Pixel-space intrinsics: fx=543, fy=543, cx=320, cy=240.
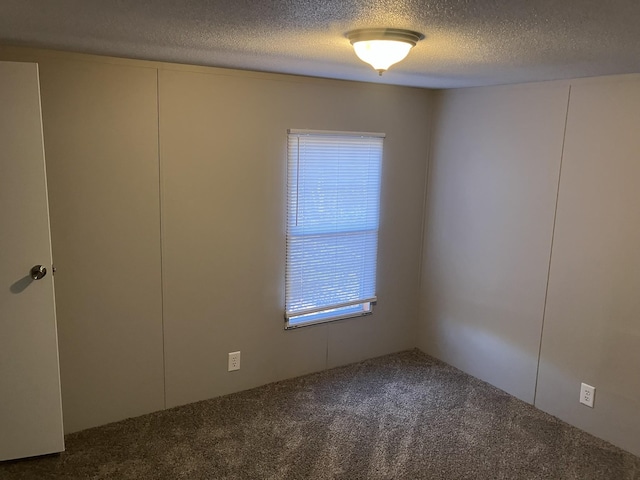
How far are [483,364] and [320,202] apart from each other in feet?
5.20

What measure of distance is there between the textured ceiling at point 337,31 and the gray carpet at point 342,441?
6.49 feet

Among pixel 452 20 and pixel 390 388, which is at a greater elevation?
pixel 452 20

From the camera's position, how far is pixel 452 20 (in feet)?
5.44

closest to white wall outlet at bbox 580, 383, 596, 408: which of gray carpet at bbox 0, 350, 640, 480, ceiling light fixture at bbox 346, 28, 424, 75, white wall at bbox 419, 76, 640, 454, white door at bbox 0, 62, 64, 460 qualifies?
white wall at bbox 419, 76, 640, 454

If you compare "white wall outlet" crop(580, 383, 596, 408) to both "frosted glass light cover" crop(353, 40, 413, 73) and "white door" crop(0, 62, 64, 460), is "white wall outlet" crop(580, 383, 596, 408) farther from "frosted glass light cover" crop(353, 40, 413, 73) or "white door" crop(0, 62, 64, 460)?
"white door" crop(0, 62, 64, 460)

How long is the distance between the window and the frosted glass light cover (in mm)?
1390

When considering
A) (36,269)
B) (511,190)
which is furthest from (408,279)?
(36,269)

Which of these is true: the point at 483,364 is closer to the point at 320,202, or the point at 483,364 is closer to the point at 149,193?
the point at 320,202

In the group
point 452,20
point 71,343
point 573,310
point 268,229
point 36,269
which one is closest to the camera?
point 452,20

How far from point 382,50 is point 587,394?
232 cm

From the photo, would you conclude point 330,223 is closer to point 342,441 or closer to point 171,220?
point 171,220

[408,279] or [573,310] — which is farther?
[408,279]

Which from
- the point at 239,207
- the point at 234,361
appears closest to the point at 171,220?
the point at 239,207

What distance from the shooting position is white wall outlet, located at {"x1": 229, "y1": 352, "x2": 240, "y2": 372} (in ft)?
11.2
